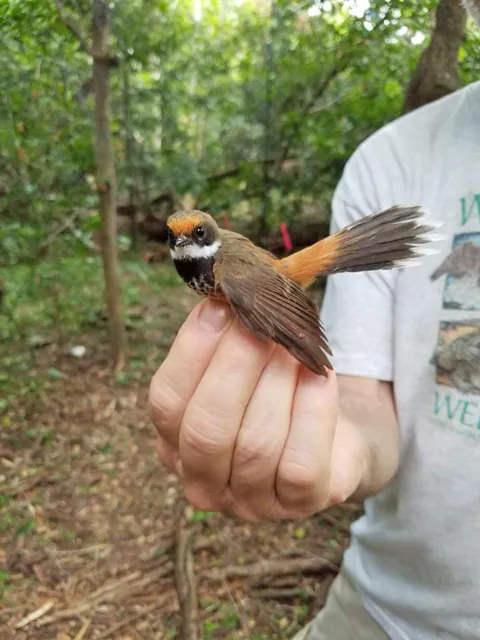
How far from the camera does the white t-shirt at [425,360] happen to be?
1.35 meters

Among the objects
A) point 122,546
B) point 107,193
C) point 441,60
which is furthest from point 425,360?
point 107,193

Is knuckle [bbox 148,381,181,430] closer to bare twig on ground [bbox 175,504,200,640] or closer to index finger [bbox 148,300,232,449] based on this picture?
index finger [bbox 148,300,232,449]

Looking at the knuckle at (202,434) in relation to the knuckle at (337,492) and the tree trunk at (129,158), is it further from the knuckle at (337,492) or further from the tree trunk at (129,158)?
the tree trunk at (129,158)

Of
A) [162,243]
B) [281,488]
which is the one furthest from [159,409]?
[162,243]

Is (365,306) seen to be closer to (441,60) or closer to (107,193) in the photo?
(441,60)

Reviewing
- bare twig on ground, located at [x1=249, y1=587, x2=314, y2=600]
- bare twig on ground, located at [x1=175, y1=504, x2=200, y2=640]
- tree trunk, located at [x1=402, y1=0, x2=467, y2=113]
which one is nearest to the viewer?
tree trunk, located at [x1=402, y1=0, x2=467, y2=113]

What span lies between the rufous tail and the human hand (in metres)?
0.36

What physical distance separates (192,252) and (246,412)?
52 centimetres

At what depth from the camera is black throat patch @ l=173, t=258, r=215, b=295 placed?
1268 mm

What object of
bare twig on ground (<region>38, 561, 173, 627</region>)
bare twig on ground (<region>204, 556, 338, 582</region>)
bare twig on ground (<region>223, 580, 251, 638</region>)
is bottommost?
bare twig on ground (<region>223, 580, 251, 638</region>)

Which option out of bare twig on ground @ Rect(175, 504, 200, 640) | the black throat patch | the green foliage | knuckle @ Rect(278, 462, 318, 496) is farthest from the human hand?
bare twig on ground @ Rect(175, 504, 200, 640)

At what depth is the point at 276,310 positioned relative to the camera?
1.13 m

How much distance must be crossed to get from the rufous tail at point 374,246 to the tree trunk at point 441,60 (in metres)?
0.48

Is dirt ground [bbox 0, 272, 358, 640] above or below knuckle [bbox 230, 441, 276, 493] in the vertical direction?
below
